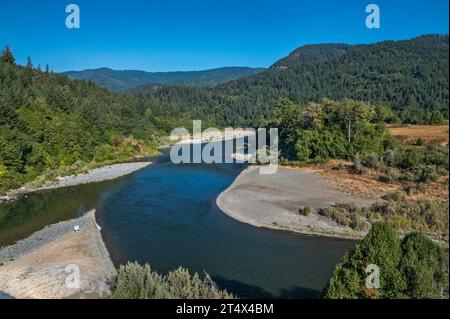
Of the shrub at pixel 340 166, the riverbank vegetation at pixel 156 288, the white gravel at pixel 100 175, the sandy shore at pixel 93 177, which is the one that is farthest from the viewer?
the shrub at pixel 340 166

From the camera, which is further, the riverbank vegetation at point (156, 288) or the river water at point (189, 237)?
the river water at point (189, 237)

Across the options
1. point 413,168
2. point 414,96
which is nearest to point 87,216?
A: point 413,168

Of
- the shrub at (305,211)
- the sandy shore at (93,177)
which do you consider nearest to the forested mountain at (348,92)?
the sandy shore at (93,177)

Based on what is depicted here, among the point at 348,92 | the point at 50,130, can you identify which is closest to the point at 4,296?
the point at 50,130

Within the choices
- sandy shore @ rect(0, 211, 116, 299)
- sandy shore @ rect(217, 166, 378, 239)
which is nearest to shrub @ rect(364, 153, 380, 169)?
sandy shore @ rect(217, 166, 378, 239)

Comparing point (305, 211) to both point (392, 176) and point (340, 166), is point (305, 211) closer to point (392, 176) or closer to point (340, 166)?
point (392, 176)

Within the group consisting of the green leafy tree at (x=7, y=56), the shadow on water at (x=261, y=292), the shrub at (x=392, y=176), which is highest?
the green leafy tree at (x=7, y=56)

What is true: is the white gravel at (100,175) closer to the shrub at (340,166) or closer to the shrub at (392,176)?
the shrub at (340,166)
